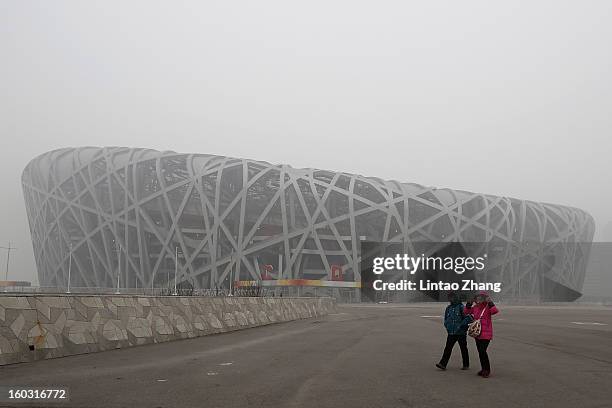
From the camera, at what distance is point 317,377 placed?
847cm

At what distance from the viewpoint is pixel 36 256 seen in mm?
89062

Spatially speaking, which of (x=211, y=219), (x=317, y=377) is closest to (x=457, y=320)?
(x=317, y=377)

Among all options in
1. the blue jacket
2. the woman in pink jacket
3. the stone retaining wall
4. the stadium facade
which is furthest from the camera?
the stadium facade

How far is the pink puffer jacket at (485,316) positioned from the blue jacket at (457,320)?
121mm

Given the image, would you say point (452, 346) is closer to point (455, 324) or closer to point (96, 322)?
point (455, 324)

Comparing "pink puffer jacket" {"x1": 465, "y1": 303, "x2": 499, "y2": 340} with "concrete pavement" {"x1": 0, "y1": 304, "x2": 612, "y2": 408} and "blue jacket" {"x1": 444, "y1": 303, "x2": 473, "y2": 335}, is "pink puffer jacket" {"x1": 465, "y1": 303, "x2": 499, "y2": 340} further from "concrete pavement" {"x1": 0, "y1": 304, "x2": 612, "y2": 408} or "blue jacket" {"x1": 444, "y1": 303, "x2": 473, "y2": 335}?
"concrete pavement" {"x1": 0, "y1": 304, "x2": 612, "y2": 408}

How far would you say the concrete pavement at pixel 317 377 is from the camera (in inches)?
259

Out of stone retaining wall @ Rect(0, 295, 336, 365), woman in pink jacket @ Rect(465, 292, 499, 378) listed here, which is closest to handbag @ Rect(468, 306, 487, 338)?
woman in pink jacket @ Rect(465, 292, 499, 378)

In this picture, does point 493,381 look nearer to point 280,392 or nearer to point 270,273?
point 280,392

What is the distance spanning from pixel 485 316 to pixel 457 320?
0.63 metres

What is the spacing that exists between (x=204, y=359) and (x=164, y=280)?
223 feet

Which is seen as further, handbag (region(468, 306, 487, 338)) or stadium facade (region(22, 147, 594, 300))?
stadium facade (region(22, 147, 594, 300))

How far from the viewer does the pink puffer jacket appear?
8711mm

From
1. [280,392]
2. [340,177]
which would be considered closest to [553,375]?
[280,392]
